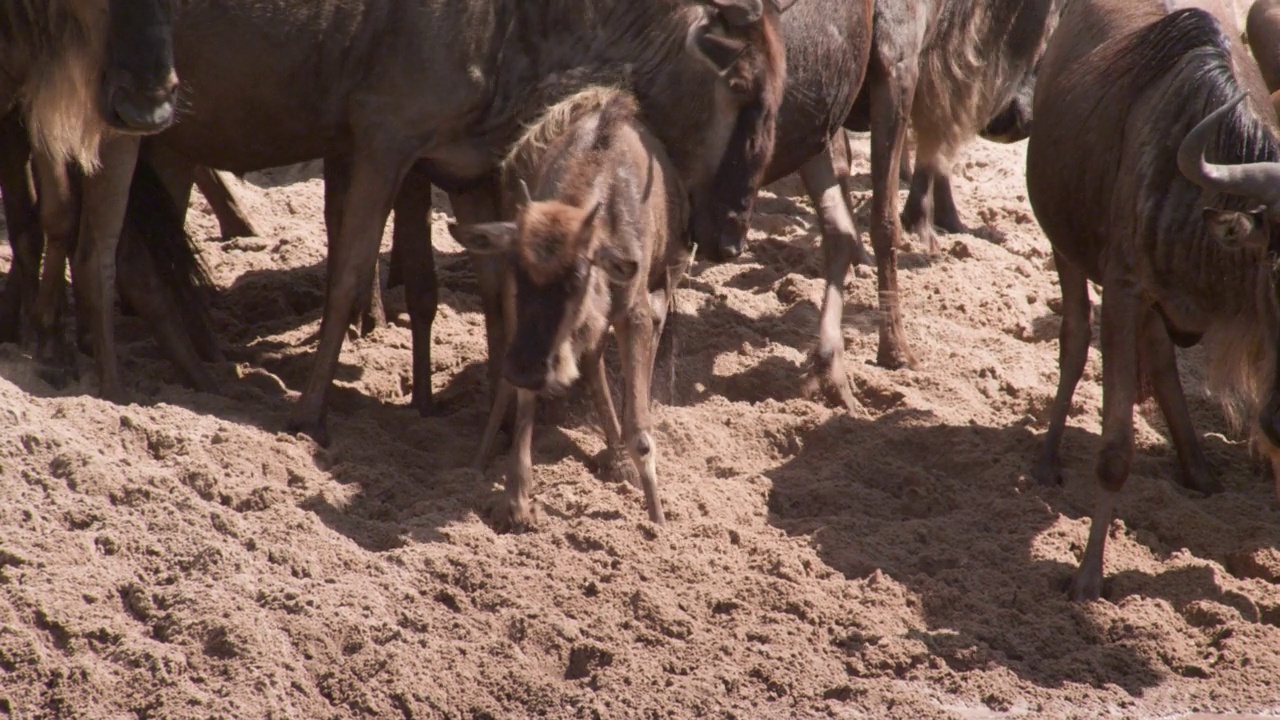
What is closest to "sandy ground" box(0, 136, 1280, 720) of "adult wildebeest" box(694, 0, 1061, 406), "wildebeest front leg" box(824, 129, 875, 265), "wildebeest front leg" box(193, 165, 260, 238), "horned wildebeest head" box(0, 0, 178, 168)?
"adult wildebeest" box(694, 0, 1061, 406)

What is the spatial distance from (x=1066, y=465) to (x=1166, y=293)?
1.34 m

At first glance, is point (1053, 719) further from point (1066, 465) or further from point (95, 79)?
point (95, 79)

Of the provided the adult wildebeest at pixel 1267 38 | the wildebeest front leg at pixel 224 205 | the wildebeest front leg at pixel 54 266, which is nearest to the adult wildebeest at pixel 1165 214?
the adult wildebeest at pixel 1267 38

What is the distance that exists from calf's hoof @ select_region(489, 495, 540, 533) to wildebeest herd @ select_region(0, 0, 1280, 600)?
1cm

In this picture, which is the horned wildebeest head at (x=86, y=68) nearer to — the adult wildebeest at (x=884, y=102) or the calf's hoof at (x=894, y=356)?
the adult wildebeest at (x=884, y=102)

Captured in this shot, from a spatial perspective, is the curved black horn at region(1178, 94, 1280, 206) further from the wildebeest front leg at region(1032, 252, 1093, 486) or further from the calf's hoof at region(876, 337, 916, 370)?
the calf's hoof at region(876, 337, 916, 370)

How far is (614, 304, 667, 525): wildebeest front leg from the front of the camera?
5.89 metres

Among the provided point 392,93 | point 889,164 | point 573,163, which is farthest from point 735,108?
point 889,164

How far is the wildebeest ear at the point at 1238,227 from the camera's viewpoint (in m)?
5.14

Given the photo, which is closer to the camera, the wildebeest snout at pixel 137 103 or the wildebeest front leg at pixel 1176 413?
the wildebeest snout at pixel 137 103

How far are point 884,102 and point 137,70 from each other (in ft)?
11.6

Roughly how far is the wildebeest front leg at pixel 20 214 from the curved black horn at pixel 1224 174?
173 inches

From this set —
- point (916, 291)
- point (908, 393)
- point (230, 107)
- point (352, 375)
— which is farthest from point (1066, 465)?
point (230, 107)

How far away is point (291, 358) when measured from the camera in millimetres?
7238
